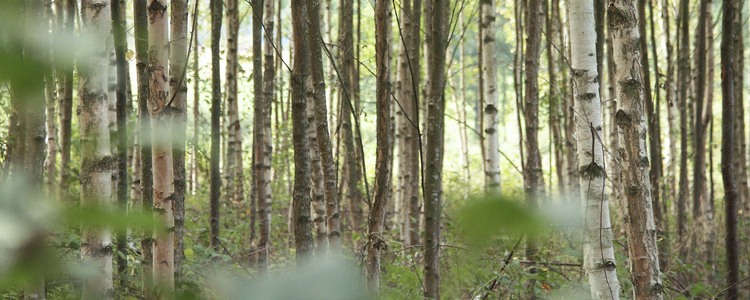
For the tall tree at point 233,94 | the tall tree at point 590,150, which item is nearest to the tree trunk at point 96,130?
the tall tree at point 590,150

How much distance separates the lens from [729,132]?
5.31 meters

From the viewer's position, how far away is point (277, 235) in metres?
11.0

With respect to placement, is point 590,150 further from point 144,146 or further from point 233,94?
point 233,94

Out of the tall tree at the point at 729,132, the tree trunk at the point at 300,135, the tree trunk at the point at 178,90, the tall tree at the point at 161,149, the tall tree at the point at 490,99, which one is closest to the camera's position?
the tall tree at the point at 161,149

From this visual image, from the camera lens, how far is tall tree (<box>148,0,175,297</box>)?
115 inches

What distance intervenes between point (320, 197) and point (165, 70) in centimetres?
186

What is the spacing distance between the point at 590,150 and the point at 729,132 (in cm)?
203

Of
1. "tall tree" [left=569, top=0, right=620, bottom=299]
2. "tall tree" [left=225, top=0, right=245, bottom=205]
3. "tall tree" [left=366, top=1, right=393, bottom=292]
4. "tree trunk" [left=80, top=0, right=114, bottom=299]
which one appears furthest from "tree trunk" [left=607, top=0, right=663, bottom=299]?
"tall tree" [left=225, top=0, right=245, bottom=205]

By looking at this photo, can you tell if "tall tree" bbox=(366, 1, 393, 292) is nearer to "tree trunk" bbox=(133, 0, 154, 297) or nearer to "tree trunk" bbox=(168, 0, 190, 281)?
"tree trunk" bbox=(168, 0, 190, 281)

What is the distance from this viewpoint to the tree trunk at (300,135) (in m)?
3.31

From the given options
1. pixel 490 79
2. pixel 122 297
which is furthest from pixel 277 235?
pixel 122 297

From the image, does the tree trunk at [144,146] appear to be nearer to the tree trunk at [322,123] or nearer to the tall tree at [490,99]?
the tree trunk at [322,123]

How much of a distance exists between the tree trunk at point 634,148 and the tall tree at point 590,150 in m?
0.19

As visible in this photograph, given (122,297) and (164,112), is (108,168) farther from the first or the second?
(122,297)
